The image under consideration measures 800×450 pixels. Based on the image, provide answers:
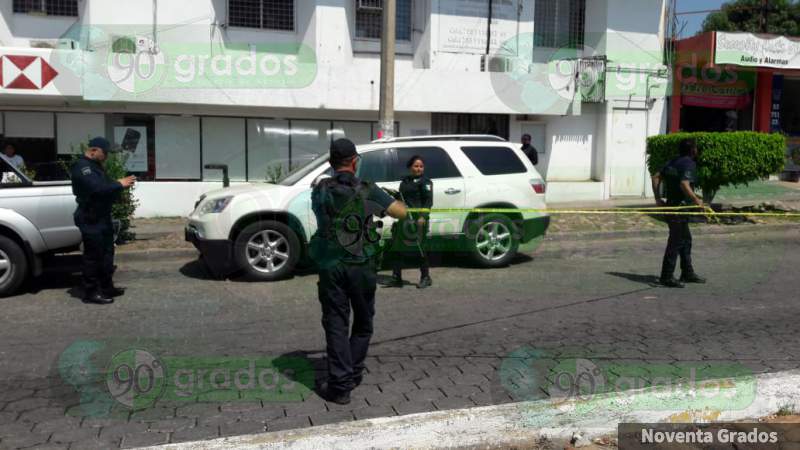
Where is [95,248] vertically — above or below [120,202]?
below

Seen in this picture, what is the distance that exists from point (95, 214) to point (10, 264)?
122 cm

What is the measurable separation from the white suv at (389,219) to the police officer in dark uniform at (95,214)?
4.11 ft

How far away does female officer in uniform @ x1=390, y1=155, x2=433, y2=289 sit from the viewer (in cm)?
841

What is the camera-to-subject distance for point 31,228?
7895 mm

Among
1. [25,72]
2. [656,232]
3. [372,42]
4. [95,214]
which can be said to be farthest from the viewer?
[372,42]

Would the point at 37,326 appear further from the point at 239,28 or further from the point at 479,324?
the point at 239,28

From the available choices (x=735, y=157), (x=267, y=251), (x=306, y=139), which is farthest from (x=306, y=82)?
(x=735, y=157)

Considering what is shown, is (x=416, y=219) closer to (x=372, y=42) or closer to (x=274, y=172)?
(x=274, y=172)

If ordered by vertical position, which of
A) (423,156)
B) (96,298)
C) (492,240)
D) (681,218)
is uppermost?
(423,156)

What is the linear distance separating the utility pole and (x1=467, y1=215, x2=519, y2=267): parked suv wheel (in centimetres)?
345

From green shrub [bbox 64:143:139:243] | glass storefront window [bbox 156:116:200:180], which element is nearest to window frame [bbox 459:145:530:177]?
green shrub [bbox 64:143:139:243]

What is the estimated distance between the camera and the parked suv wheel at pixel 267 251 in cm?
866

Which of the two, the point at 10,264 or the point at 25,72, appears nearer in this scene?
the point at 10,264

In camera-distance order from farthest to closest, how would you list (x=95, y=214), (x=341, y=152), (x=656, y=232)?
(x=656, y=232)
(x=95, y=214)
(x=341, y=152)
